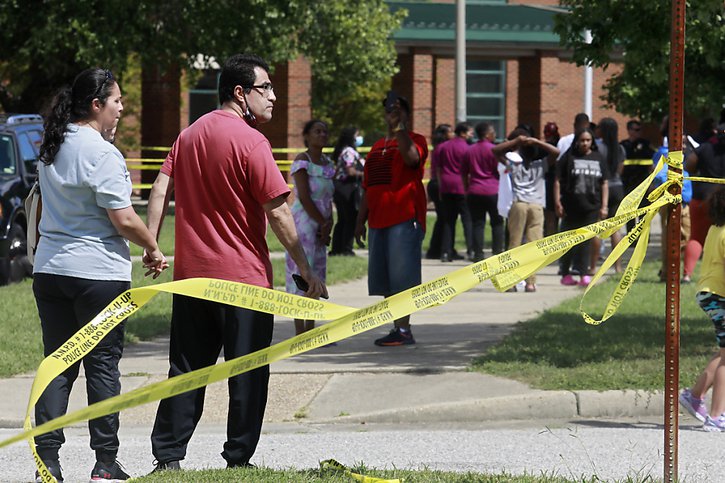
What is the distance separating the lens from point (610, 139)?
16.2 meters

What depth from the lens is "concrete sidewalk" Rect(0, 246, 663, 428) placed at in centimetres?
859

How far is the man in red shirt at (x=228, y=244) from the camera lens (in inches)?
242

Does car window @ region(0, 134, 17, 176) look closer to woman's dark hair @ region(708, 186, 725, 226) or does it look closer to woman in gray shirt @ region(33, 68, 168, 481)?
woman in gray shirt @ region(33, 68, 168, 481)

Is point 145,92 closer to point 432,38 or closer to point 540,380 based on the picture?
point 432,38

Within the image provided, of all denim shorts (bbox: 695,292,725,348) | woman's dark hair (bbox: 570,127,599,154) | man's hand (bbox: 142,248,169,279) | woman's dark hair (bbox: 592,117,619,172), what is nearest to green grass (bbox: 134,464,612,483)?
man's hand (bbox: 142,248,169,279)

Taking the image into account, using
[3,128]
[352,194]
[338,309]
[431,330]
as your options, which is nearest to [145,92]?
[352,194]

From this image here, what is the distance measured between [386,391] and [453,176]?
32.6ft

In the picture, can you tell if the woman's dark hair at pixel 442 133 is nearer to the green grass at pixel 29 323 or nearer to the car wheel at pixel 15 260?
the green grass at pixel 29 323

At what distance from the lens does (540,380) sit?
9102 millimetres

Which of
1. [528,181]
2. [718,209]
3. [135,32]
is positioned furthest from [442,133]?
[718,209]

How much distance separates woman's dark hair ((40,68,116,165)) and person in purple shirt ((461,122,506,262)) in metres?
12.0

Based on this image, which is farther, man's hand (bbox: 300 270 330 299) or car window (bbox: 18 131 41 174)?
car window (bbox: 18 131 41 174)

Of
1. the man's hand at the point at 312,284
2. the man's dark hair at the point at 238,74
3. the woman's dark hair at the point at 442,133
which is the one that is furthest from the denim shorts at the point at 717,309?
the woman's dark hair at the point at 442,133

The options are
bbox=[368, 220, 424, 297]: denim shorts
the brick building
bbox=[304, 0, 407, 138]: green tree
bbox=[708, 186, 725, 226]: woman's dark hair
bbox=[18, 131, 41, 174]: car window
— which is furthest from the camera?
the brick building
